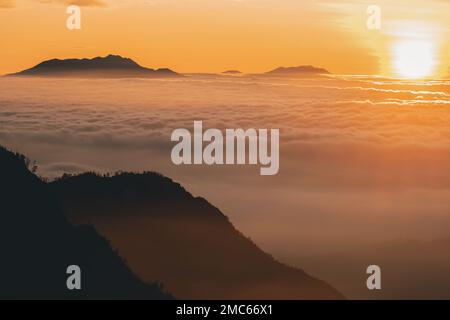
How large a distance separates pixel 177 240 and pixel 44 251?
2800 cm

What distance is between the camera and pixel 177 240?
351 ft

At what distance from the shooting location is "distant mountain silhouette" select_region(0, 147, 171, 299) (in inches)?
3019

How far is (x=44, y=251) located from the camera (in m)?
82.6

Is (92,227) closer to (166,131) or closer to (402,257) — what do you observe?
(166,131)

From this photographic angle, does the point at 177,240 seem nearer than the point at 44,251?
No

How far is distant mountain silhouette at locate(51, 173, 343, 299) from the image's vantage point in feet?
311

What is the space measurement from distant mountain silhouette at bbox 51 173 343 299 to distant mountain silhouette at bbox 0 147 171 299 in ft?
14.0

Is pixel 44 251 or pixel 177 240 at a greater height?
pixel 177 240

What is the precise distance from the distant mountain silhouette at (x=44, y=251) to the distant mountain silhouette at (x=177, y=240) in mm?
4260

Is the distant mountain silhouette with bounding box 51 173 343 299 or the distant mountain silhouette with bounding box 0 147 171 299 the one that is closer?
the distant mountain silhouette with bounding box 0 147 171 299

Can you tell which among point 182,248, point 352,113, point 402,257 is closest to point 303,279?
point 182,248

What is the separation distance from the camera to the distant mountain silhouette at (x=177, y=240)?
9484 cm

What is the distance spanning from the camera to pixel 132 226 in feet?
344
